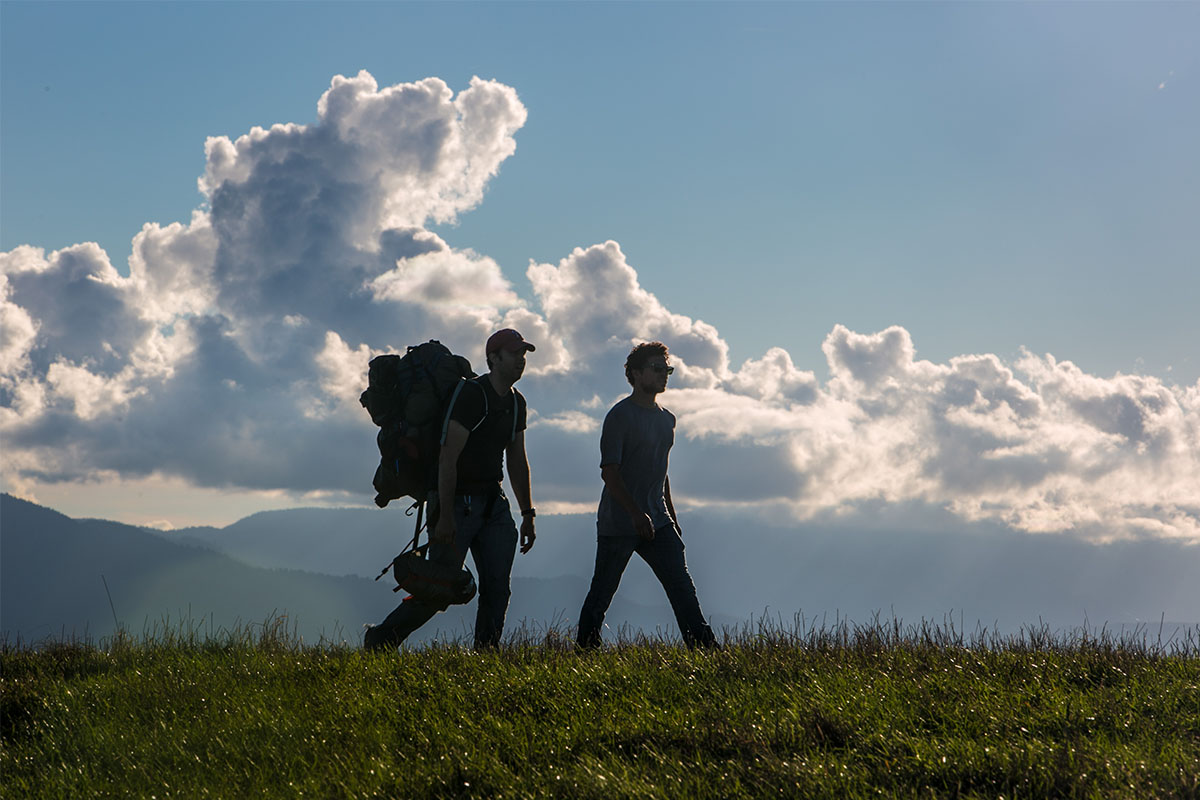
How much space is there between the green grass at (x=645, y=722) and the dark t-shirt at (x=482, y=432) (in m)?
1.33

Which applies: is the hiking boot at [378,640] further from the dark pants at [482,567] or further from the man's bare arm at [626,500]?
the man's bare arm at [626,500]

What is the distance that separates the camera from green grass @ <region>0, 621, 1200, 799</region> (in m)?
4.31

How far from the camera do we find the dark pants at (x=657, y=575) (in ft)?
25.7

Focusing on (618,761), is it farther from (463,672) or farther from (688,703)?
(463,672)

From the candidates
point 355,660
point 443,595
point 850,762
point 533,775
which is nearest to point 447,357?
point 443,595

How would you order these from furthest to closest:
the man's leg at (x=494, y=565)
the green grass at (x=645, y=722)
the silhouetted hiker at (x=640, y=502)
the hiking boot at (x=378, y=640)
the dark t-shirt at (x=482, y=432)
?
1. the silhouetted hiker at (x=640, y=502)
2. the man's leg at (x=494, y=565)
3. the hiking boot at (x=378, y=640)
4. the dark t-shirt at (x=482, y=432)
5. the green grass at (x=645, y=722)

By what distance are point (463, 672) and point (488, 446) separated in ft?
6.14

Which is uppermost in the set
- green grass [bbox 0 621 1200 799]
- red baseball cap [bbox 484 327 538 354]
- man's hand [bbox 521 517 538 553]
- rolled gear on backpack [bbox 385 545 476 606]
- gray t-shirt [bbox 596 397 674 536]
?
red baseball cap [bbox 484 327 538 354]

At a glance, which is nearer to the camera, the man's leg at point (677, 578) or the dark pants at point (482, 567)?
the dark pants at point (482, 567)

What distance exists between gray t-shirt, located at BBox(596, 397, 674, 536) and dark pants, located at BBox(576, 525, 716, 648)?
0.38 feet

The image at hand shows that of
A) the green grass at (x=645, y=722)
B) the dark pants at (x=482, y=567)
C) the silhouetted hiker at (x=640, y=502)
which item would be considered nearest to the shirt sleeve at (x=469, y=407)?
the dark pants at (x=482, y=567)

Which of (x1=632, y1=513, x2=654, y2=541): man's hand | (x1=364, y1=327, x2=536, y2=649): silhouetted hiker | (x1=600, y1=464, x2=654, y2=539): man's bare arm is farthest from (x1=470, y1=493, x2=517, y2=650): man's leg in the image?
(x1=632, y1=513, x2=654, y2=541): man's hand

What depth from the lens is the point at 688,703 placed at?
17.9ft

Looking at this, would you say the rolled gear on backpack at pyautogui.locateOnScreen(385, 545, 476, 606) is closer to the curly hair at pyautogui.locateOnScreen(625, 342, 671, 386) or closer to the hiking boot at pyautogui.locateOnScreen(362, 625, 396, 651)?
the hiking boot at pyautogui.locateOnScreen(362, 625, 396, 651)
